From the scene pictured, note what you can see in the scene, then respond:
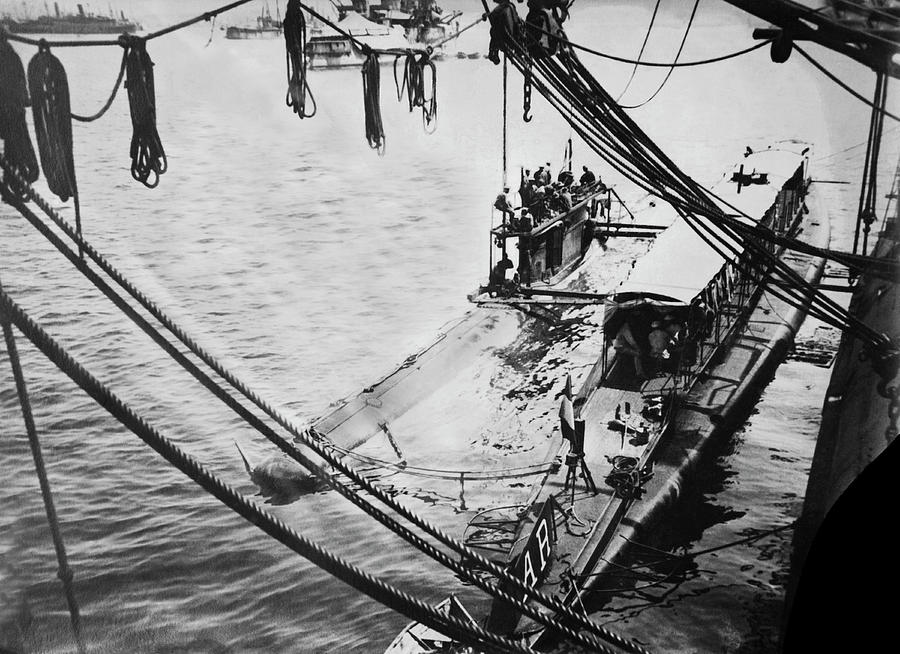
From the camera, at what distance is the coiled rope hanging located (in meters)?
2.22

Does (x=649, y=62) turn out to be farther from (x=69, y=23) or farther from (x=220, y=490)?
(x=220, y=490)

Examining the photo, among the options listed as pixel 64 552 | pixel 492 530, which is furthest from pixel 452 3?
pixel 64 552

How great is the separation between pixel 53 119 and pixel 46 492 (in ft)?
4.59

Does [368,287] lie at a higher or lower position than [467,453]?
higher

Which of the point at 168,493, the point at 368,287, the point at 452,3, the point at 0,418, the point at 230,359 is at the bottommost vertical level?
the point at 168,493

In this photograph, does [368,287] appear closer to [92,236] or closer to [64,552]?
[92,236]

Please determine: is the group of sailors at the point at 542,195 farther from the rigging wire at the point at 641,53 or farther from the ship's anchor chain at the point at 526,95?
the rigging wire at the point at 641,53

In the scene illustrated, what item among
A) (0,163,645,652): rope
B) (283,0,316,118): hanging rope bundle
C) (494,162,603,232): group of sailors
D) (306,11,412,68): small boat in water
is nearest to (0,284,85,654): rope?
(0,163,645,652): rope

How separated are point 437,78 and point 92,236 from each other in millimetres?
1426

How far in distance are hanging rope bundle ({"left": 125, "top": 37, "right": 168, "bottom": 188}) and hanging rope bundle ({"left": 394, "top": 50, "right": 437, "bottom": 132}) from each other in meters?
0.91

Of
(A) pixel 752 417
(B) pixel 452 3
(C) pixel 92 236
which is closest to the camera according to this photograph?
(C) pixel 92 236

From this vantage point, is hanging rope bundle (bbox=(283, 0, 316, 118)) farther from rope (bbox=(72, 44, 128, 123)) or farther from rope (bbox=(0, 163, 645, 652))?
rope (bbox=(0, 163, 645, 652))

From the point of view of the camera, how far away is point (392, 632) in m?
3.02

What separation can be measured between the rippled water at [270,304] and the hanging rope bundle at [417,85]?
4 cm
